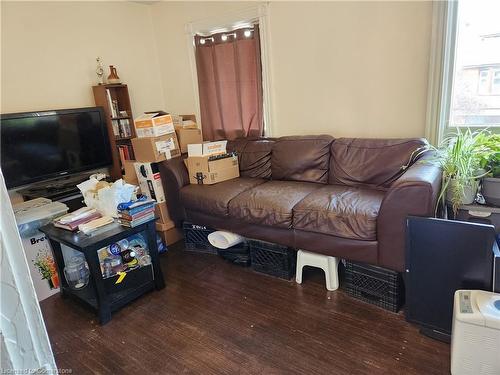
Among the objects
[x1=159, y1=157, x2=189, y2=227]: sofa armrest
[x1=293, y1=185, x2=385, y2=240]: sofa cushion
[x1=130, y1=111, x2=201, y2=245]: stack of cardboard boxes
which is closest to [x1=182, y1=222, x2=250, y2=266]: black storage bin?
[x1=159, y1=157, x2=189, y2=227]: sofa armrest

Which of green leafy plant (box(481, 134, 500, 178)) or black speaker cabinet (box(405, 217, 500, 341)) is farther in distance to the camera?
green leafy plant (box(481, 134, 500, 178))

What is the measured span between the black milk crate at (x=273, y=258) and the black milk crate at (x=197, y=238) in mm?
502

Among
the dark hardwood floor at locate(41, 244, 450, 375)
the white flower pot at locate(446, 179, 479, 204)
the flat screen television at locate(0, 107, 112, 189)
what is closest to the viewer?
the dark hardwood floor at locate(41, 244, 450, 375)

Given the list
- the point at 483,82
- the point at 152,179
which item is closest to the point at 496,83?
the point at 483,82

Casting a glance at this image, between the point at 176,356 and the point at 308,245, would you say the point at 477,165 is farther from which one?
the point at 176,356

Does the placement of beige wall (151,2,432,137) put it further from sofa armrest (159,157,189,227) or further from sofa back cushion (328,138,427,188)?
sofa armrest (159,157,189,227)

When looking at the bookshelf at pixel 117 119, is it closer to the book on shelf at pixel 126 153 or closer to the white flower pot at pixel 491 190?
the book on shelf at pixel 126 153

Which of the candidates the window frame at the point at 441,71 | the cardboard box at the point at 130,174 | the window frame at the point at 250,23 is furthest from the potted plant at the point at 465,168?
the cardboard box at the point at 130,174

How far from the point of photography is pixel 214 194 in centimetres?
263

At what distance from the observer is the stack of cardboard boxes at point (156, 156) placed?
9.71 ft

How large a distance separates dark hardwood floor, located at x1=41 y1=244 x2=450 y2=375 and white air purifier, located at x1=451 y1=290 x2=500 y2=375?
0.47ft

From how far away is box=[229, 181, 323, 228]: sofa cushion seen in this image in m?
2.23

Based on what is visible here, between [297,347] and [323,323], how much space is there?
0.80ft

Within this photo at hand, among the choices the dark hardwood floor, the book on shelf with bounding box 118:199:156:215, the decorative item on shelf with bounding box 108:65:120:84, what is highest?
the decorative item on shelf with bounding box 108:65:120:84
